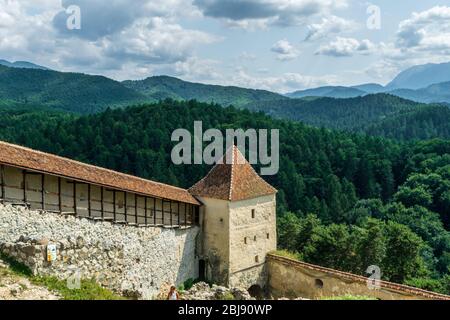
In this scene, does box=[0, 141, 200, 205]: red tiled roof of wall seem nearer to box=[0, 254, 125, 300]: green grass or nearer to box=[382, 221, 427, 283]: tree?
box=[0, 254, 125, 300]: green grass

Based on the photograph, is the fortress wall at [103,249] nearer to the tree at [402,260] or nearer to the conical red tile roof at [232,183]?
the conical red tile roof at [232,183]

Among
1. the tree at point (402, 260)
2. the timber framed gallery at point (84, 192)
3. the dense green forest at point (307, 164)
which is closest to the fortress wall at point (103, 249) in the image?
the timber framed gallery at point (84, 192)

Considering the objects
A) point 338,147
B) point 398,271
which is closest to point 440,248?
point 398,271

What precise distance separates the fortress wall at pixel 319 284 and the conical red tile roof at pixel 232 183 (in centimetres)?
483

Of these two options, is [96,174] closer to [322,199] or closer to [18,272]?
[18,272]

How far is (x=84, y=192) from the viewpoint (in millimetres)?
25625

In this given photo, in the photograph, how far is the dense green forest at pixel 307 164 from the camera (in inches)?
2849

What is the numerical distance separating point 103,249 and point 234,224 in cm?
1100

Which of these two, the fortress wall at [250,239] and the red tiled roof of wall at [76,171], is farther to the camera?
the fortress wall at [250,239]

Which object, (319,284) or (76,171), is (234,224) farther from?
(76,171)

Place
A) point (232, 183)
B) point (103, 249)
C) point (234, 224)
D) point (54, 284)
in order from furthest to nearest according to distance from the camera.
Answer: point (232, 183) < point (234, 224) < point (103, 249) < point (54, 284)

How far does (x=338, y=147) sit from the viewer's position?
4577 inches

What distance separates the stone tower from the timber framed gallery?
4.89 feet

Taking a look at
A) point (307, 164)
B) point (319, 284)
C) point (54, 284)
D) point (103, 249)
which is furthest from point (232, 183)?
point (307, 164)
